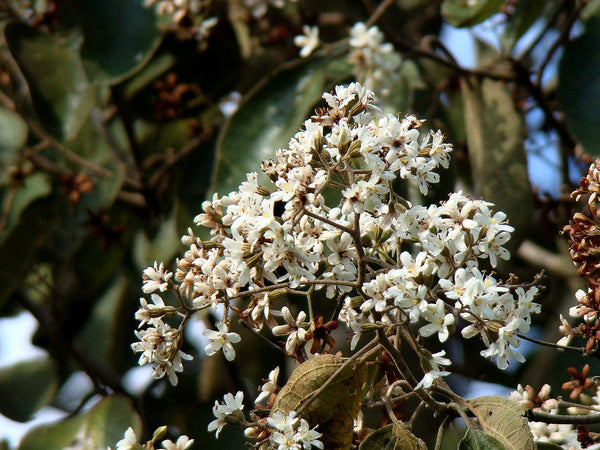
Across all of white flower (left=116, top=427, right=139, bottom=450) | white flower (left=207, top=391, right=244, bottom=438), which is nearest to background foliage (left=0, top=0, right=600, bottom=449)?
white flower (left=116, top=427, right=139, bottom=450)

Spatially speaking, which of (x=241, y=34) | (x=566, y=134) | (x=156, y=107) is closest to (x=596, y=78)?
(x=566, y=134)

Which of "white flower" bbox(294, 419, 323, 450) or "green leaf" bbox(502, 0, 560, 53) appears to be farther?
"green leaf" bbox(502, 0, 560, 53)

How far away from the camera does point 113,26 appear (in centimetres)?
281

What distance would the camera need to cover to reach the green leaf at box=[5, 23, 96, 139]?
288cm

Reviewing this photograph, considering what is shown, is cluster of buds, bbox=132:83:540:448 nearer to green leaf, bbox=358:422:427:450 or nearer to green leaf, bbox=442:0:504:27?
green leaf, bbox=358:422:427:450

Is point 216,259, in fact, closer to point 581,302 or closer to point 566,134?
point 581,302

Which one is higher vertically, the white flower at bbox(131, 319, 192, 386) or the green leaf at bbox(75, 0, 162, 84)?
the white flower at bbox(131, 319, 192, 386)

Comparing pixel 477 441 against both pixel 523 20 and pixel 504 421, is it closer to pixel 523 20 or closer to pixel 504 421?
pixel 504 421

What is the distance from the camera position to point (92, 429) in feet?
7.63

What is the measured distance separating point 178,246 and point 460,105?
1.18 metres

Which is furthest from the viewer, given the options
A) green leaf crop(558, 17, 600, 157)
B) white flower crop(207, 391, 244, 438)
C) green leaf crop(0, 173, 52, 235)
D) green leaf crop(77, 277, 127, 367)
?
green leaf crop(77, 277, 127, 367)

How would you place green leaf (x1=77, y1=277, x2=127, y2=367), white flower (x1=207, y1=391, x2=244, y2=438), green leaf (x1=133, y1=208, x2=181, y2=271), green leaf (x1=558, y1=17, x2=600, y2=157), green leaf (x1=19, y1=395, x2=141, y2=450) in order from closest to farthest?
white flower (x1=207, y1=391, x2=244, y2=438), green leaf (x1=19, y1=395, x2=141, y2=450), green leaf (x1=558, y1=17, x2=600, y2=157), green leaf (x1=133, y1=208, x2=181, y2=271), green leaf (x1=77, y1=277, x2=127, y2=367)

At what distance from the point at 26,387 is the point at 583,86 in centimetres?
204

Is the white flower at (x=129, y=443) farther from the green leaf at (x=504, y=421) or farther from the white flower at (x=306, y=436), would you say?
the green leaf at (x=504, y=421)
